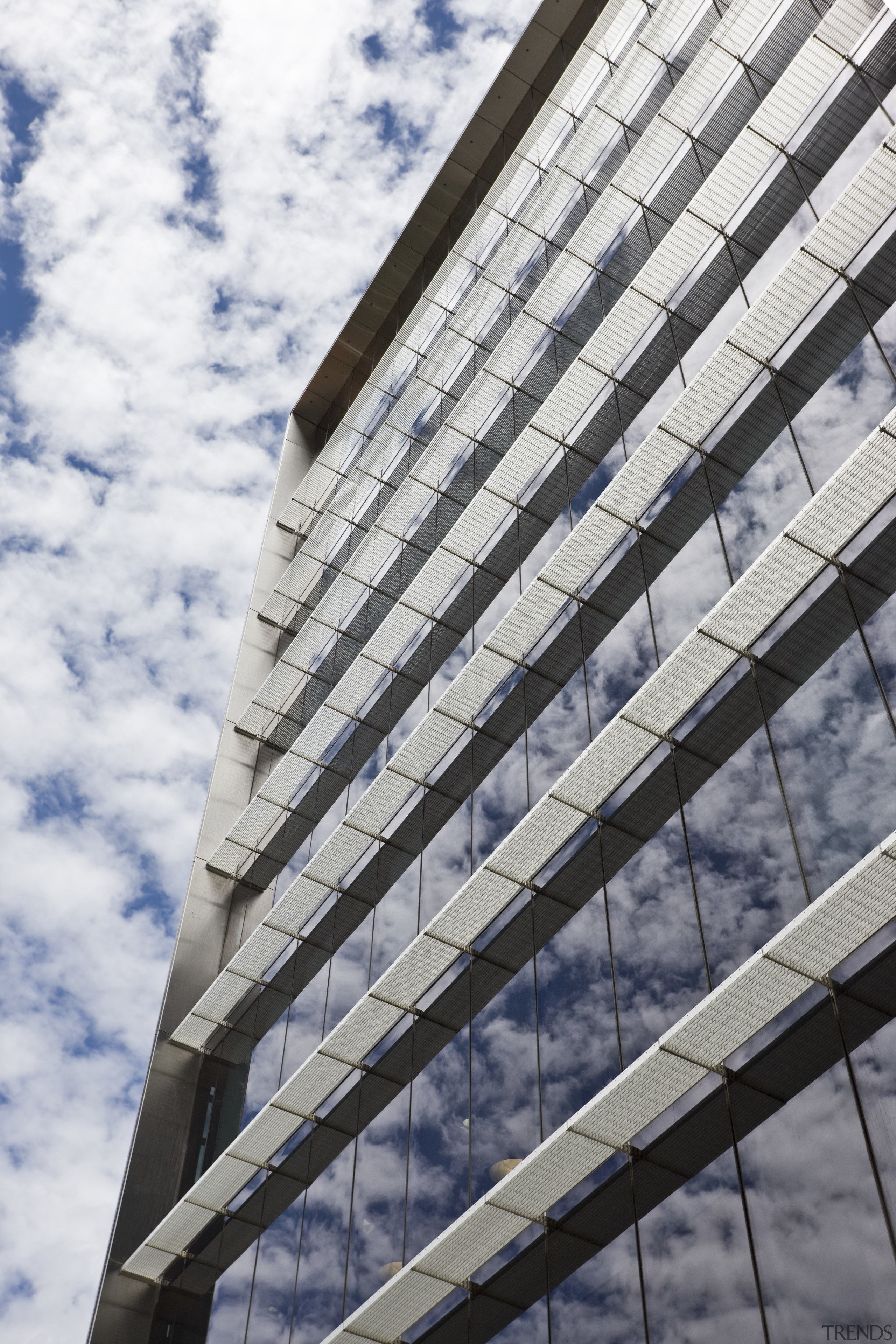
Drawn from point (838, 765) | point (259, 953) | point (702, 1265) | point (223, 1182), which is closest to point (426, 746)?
point (259, 953)

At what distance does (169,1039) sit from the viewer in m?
25.4

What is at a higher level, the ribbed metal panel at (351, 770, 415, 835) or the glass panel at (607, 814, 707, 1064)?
the glass panel at (607, 814, 707, 1064)

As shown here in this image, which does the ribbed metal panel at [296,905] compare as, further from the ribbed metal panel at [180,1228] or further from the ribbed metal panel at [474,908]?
the ribbed metal panel at [180,1228]

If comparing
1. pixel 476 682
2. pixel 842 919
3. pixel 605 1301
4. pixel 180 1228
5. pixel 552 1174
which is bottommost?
pixel 180 1228

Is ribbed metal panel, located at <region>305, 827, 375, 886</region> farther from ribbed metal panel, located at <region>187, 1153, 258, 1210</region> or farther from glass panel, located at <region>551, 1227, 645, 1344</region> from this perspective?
glass panel, located at <region>551, 1227, 645, 1344</region>

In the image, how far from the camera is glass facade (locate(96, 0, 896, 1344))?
1248 cm

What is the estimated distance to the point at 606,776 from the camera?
56.0ft

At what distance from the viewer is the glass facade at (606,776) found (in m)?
12.5

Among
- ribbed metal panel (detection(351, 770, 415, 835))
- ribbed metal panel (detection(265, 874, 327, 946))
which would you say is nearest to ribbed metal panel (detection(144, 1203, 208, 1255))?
ribbed metal panel (detection(265, 874, 327, 946))

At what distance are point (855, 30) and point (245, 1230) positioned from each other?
22628 mm

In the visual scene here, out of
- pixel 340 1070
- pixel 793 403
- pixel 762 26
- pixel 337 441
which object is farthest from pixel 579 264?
pixel 340 1070

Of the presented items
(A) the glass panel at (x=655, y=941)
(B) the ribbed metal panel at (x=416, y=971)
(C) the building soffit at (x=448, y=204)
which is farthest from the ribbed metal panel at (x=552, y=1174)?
(C) the building soffit at (x=448, y=204)

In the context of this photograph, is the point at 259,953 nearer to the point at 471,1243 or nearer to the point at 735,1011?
the point at 471,1243

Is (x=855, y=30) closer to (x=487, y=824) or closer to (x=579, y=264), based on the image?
(x=579, y=264)
